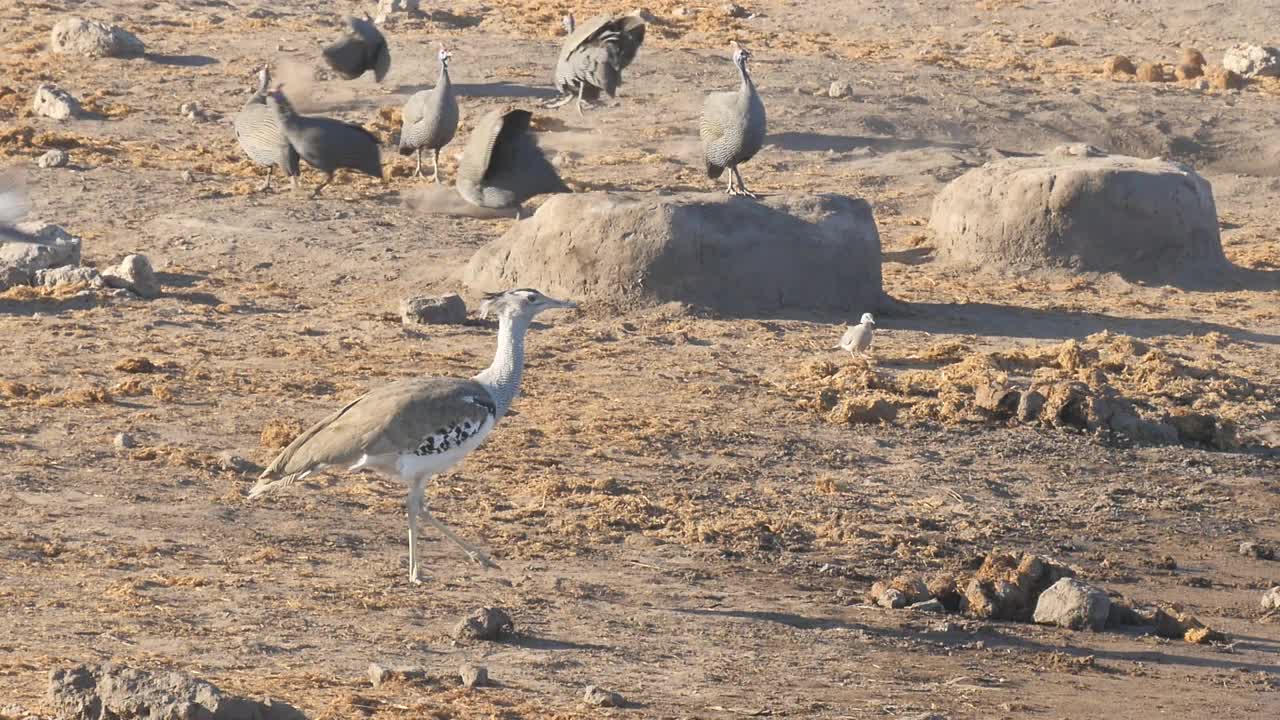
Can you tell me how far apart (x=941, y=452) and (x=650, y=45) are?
37.3 feet

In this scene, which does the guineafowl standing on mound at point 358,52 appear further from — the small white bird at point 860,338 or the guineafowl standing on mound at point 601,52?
the small white bird at point 860,338

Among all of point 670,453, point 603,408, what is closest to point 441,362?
point 603,408

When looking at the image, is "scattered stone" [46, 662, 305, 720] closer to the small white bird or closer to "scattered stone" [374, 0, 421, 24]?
the small white bird

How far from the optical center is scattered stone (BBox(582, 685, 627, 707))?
20.4ft

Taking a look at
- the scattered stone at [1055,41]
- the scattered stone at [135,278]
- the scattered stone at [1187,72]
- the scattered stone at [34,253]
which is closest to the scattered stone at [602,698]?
the scattered stone at [135,278]

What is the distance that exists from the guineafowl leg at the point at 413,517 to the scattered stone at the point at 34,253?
542cm

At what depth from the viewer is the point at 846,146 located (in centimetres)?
1736

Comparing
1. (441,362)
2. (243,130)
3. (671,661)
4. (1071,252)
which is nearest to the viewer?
(671,661)

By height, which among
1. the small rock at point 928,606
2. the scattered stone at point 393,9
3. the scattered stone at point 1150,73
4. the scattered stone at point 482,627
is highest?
the scattered stone at point 1150,73

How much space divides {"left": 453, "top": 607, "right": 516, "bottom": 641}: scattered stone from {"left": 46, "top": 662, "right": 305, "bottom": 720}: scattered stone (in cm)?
136

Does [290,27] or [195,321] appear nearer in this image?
[195,321]

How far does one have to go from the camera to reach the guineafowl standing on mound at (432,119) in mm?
15680

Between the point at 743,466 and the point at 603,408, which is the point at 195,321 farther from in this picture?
the point at 743,466

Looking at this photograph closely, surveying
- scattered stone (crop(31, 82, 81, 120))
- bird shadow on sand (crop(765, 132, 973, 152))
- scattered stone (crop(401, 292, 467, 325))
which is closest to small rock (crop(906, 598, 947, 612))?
scattered stone (crop(401, 292, 467, 325))
